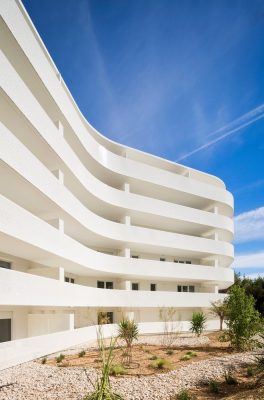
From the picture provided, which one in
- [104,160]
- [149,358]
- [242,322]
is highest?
[104,160]

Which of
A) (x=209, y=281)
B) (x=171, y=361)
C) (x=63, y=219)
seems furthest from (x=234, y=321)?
(x=209, y=281)

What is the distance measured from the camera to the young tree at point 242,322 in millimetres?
20406

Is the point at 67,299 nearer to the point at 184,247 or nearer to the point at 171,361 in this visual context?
the point at 171,361

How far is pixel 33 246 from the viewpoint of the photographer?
2041 cm

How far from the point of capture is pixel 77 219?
27453 millimetres

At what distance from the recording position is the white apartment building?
18.9 metres

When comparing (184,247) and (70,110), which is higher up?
(70,110)

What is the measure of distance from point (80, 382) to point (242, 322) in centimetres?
1061

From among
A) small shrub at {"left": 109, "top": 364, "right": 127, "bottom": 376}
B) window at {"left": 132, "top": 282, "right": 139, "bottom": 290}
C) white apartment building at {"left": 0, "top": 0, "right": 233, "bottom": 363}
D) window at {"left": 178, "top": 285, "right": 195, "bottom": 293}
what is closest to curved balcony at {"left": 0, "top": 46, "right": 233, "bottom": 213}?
white apartment building at {"left": 0, "top": 0, "right": 233, "bottom": 363}

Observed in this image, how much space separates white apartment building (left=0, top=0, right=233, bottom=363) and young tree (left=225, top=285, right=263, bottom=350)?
759cm

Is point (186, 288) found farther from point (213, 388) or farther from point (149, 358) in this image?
point (213, 388)

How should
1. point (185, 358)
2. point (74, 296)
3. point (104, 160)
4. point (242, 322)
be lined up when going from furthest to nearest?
point (104, 160) → point (74, 296) → point (242, 322) → point (185, 358)

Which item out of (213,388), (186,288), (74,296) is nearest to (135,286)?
(186,288)

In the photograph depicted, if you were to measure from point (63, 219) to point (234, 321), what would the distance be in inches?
524
